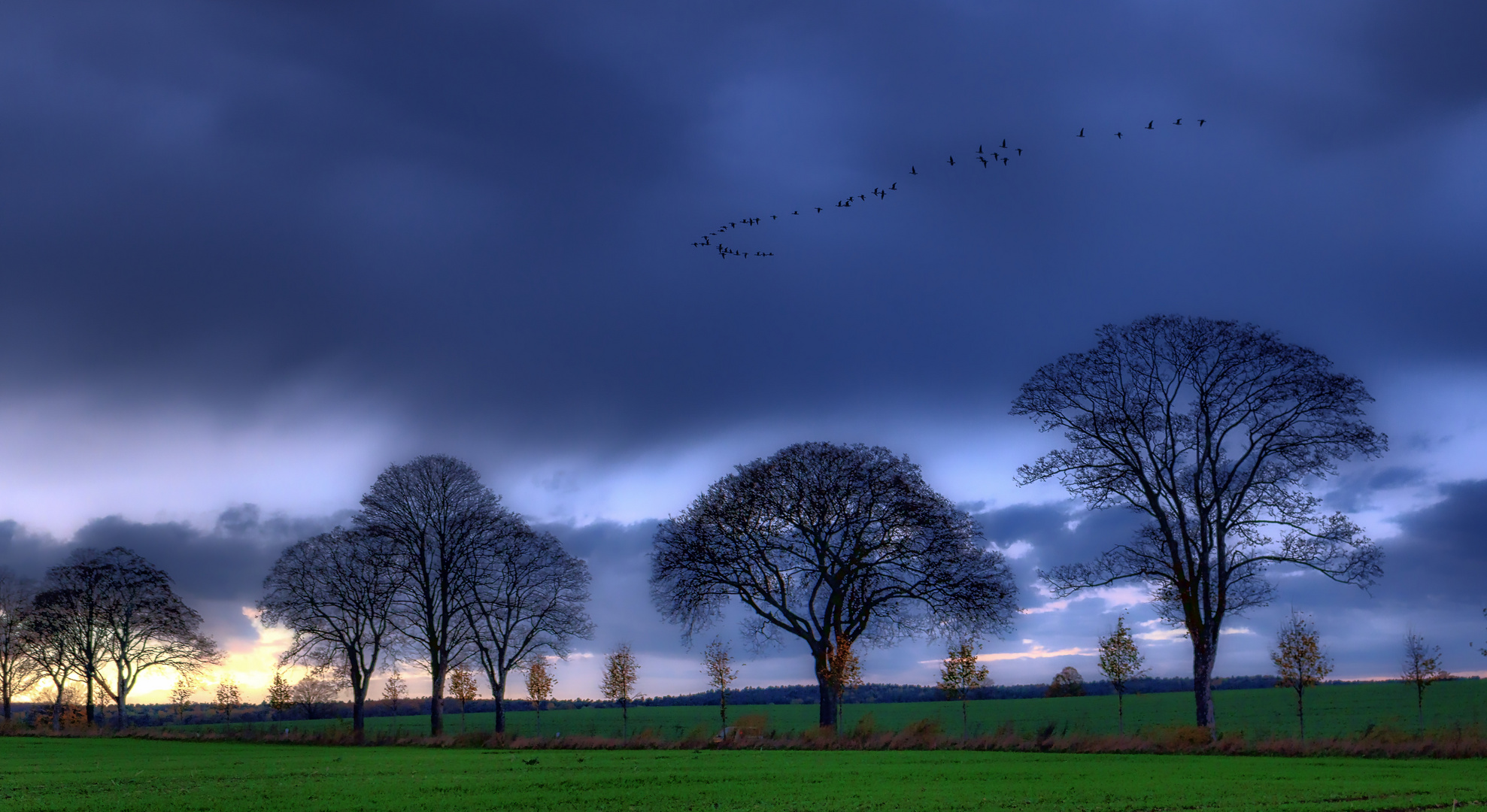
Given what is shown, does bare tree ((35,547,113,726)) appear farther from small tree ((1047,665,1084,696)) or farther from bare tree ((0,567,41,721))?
small tree ((1047,665,1084,696))

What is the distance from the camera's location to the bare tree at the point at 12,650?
78688 mm

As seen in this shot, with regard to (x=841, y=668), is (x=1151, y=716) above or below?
below

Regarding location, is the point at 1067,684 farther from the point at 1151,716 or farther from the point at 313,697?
the point at 313,697

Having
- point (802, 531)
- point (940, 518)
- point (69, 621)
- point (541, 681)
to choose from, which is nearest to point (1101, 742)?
point (940, 518)

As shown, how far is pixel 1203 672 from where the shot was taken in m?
36.2

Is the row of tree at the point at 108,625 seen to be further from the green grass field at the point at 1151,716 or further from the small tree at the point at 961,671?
the small tree at the point at 961,671

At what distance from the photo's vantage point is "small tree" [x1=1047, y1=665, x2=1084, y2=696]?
134 metres

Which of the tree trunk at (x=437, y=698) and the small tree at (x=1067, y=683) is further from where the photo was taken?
the small tree at (x=1067, y=683)

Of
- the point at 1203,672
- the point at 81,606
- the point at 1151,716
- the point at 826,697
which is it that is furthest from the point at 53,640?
the point at 1151,716

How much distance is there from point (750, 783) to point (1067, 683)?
128 m

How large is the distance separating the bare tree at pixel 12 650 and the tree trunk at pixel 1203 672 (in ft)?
281

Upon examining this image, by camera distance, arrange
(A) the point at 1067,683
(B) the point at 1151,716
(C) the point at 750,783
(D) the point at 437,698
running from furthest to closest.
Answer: (A) the point at 1067,683
(B) the point at 1151,716
(D) the point at 437,698
(C) the point at 750,783

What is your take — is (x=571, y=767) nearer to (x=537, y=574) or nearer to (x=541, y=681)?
(x=537, y=574)

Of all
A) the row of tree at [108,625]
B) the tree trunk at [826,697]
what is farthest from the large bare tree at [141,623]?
the tree trunk at [826,697]
